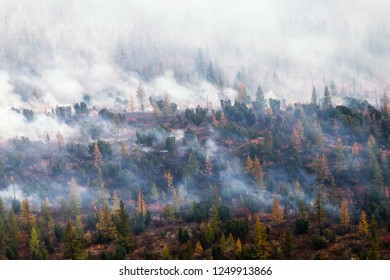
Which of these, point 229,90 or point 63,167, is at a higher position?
point 229,90

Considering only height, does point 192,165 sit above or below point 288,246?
below

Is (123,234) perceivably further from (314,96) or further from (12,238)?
(314,96)

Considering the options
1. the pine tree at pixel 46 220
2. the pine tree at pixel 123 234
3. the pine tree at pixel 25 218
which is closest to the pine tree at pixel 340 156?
the pine tree at pixel 123 234

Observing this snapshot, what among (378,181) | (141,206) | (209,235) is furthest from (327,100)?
(209,235)

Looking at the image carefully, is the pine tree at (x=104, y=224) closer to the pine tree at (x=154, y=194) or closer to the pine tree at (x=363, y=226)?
the pine tree at (x=154, y=194)

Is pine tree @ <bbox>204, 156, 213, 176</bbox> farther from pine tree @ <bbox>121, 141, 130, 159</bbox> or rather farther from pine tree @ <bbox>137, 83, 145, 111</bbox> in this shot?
pine tree @ <bbox>137, 83, 145, 111</bbox>

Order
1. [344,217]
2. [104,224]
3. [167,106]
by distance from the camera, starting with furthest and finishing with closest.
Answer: [167,106] < [104,224] < [344,217]

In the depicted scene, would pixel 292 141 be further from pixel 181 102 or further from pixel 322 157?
pixel 181 102
